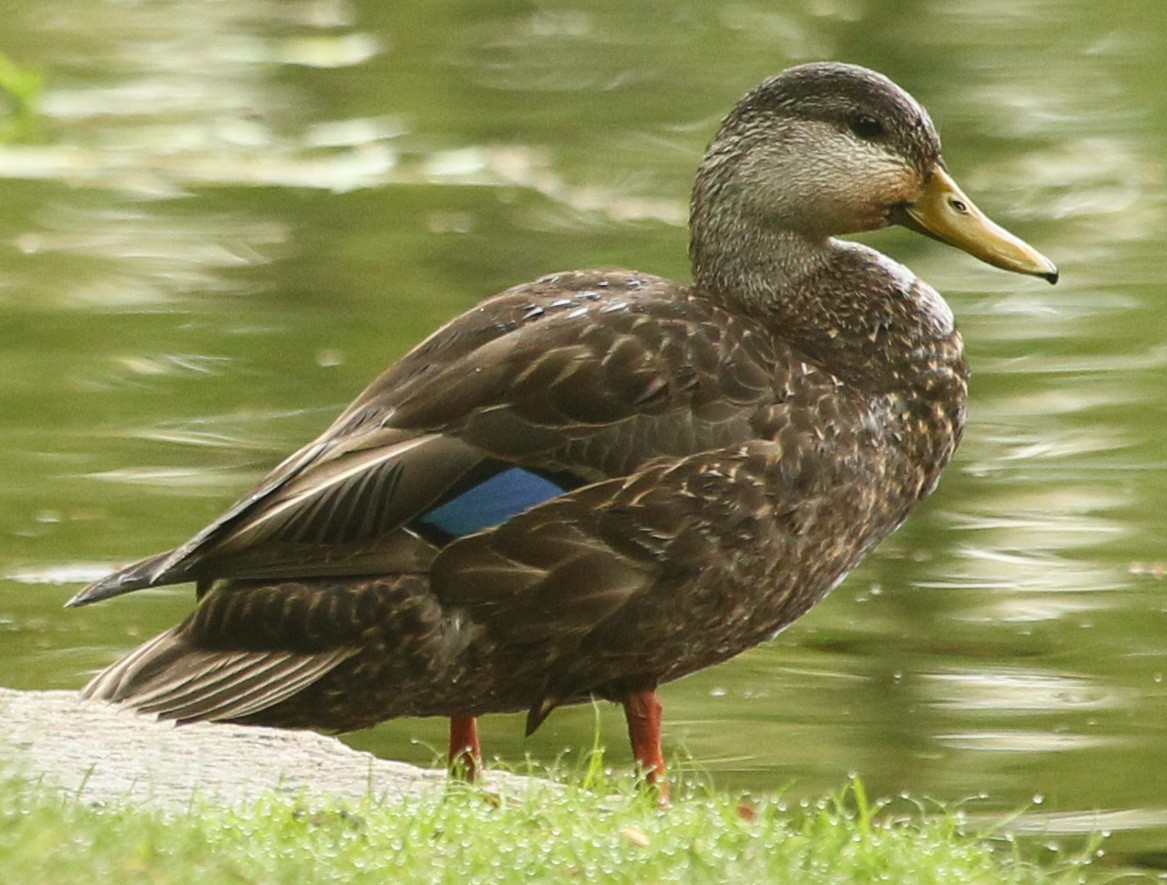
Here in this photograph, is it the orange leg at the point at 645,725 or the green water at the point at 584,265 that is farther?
the green water at the point at 584,265

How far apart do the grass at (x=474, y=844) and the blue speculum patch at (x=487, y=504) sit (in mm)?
563

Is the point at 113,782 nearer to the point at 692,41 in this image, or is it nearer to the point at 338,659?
the point at 338,659

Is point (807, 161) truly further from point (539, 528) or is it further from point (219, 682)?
point (219, 682)

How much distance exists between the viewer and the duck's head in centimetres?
566

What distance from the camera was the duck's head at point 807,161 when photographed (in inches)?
223

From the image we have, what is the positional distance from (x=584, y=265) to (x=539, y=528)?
5.49 m

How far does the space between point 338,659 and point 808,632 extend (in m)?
2.40

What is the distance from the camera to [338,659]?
16.1 ft

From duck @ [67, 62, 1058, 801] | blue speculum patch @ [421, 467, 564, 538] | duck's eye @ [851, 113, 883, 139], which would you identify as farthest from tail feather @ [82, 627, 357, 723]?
duck's eye @ [851, 113, 883, 139]

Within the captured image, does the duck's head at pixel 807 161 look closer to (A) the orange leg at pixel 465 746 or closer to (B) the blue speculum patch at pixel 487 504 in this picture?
(B) the blue speculum patch at pixel 487 504

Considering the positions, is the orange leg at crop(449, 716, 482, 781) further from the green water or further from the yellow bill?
the yellow bill

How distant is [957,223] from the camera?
5.86 meters

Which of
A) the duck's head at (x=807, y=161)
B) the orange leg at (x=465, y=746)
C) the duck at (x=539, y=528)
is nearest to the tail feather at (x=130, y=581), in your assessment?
the duck at (x=539, y=528)

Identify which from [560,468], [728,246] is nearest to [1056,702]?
[728,246]
